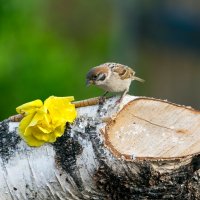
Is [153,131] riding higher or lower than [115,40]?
higher

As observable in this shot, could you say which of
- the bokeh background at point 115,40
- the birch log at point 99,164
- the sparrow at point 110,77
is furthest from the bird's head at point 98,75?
the bokeh background at point 115,40

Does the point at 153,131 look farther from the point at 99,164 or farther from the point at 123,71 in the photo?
the point at 123,71

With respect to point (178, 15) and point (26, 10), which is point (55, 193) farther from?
point (178, 15)

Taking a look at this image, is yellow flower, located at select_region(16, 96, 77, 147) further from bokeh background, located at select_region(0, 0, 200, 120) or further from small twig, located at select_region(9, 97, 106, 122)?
bokeh background, located at select_region(0, 0, 200, 120)

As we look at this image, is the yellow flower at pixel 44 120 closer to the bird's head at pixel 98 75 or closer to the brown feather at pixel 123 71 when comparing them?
the bird's head at pixel 98 75

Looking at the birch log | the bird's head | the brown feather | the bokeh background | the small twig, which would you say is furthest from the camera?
the bokeh background

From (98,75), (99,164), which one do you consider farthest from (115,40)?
(99,164)

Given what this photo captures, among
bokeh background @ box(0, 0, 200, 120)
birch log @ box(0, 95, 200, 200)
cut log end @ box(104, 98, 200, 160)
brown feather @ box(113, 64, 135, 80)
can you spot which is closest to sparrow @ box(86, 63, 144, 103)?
brown feather @ box(113, 64, 135, 80)
